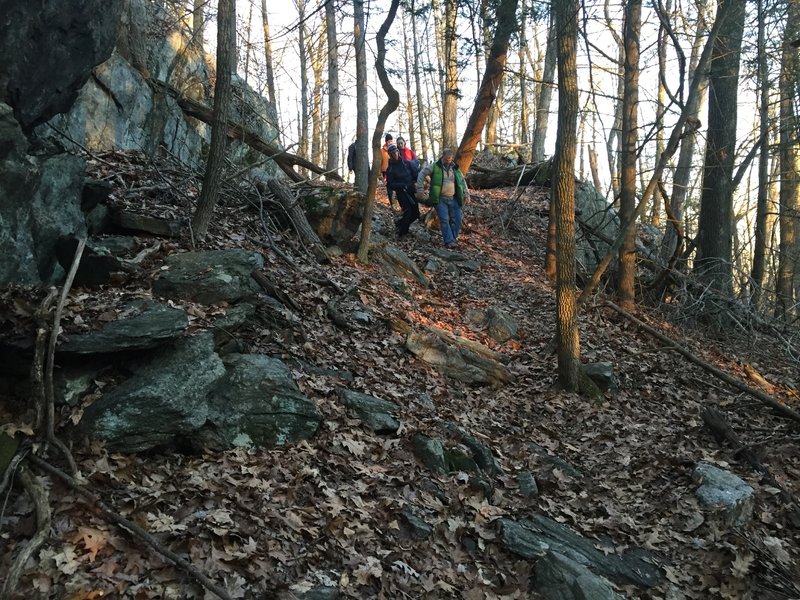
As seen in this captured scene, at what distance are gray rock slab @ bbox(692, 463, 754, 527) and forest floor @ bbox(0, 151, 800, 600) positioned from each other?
108 millimetres

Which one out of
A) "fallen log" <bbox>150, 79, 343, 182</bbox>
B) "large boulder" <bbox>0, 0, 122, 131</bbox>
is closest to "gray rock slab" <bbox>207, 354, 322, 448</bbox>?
"large boulder" <bbox>0, 0, 122, 131</bbox>

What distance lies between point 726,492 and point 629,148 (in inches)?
267

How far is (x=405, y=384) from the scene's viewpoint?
6676 millimetres

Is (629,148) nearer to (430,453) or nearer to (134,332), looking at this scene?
(430,453)

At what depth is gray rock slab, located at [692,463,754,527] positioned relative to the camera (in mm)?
4902

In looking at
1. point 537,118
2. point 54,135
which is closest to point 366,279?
point 54,135

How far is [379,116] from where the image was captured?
9320 millimetres

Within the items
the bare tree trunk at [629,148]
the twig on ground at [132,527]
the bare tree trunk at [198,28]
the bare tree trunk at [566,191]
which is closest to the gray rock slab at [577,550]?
the twig on ground at [132,527]

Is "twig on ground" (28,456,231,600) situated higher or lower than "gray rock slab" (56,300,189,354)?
lower

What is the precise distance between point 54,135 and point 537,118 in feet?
55.4

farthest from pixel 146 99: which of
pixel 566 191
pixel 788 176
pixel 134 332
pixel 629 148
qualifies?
pixel 788 176

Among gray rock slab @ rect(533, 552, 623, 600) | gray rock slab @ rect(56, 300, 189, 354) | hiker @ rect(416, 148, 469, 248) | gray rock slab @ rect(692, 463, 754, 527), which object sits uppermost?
hiker @ rect(416, 148, 469, 248)

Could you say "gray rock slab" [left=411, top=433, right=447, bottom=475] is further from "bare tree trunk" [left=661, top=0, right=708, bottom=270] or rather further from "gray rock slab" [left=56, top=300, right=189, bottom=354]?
"bare tree trunk" [left=661, top=0, right=708, bottom=270]

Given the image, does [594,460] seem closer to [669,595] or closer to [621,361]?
[669,595]
